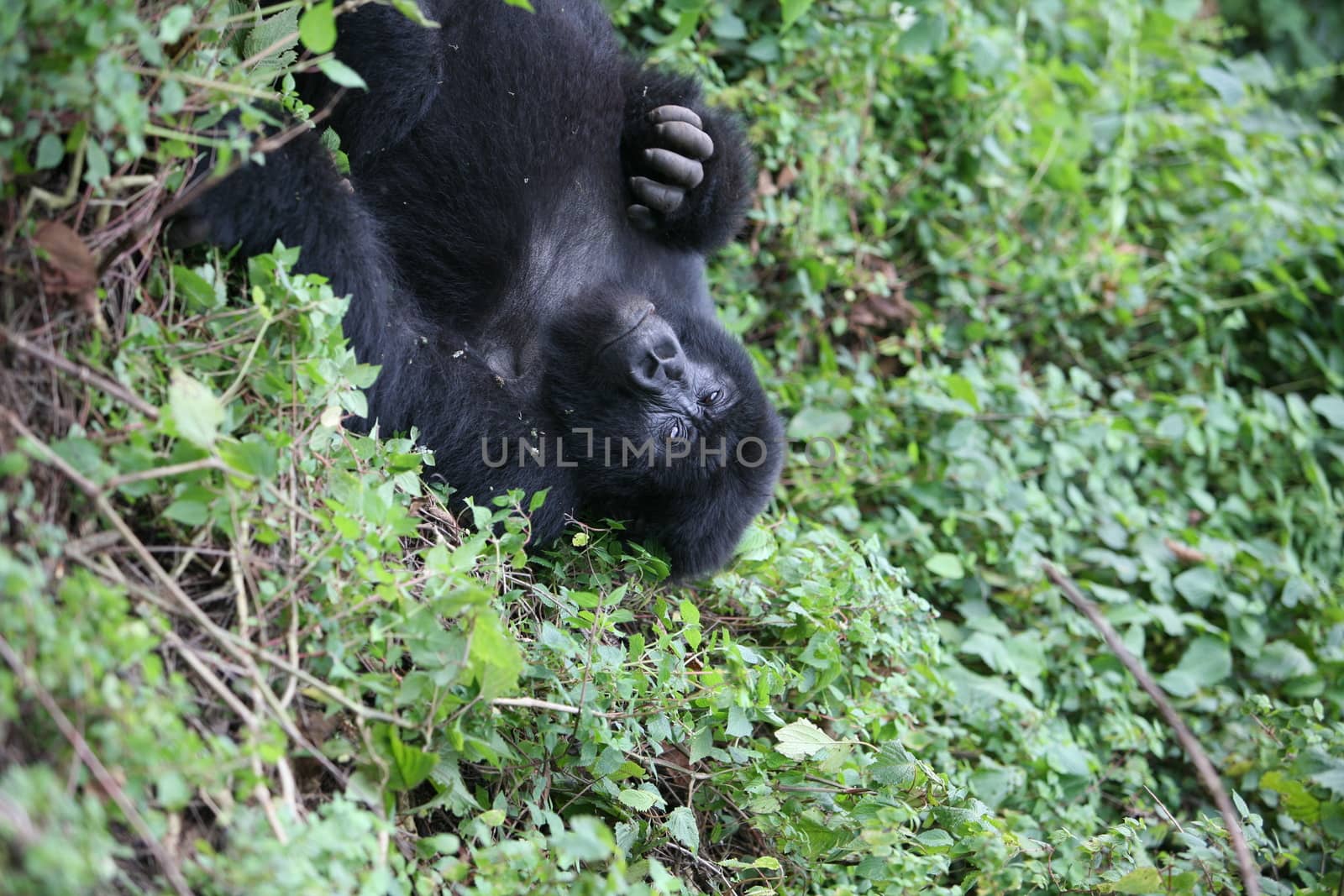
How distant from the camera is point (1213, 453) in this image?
15.5ft

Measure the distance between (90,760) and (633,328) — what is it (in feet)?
6.56

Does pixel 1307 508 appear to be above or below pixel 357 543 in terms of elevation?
below

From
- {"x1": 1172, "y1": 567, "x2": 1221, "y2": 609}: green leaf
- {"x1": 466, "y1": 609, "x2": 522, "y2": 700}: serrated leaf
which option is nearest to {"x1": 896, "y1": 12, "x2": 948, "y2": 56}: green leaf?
{"x1": 1172, "y1": 567, "x2": 1221, "y2": 609}: green leaf

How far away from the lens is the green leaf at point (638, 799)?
237 cm

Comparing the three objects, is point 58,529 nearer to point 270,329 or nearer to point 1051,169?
point 270,329

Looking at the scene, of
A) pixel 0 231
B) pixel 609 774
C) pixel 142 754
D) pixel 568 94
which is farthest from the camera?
pixel 568 94

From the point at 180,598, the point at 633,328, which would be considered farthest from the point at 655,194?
the point at 180,598

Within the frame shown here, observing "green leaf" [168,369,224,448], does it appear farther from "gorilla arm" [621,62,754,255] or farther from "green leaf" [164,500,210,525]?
"gorilla arm" [621,62,754,255]

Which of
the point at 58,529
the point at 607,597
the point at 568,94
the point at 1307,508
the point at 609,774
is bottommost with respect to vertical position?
the point at 1307,508

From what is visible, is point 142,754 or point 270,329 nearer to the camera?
point 142,754

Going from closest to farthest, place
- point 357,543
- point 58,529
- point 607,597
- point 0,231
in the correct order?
point 58,529, point 0,231, point 357,543, point 607,597

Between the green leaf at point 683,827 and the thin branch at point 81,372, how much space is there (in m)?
1.31

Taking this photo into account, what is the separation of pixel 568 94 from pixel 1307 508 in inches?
136

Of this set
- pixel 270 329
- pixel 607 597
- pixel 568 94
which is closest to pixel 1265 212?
pixel 568 94
